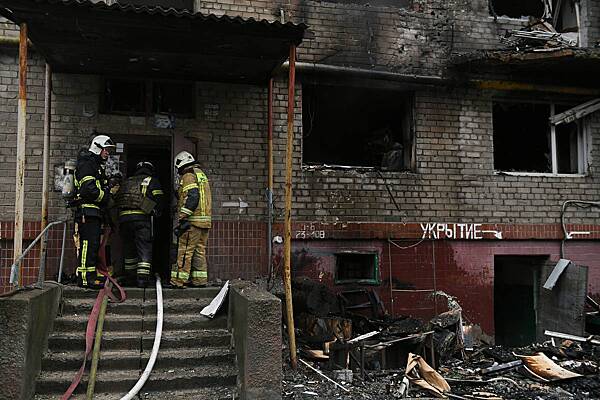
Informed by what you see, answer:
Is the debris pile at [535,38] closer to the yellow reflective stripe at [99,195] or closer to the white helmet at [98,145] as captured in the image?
the white helmet at [98,145]

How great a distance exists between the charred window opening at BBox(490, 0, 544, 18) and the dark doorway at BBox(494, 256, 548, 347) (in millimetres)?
4420

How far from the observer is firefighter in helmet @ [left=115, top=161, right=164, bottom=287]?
7.03m

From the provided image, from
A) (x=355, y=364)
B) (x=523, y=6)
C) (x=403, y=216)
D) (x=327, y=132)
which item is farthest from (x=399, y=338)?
(x=523, y=6)

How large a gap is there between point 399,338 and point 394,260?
1.61m

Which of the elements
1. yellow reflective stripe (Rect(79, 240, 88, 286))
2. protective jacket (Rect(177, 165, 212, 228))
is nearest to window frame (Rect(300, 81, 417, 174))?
protective jacket (Rect(177, 165, 212, 228))

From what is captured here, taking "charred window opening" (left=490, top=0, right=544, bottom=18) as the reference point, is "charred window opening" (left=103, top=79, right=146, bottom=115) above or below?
below

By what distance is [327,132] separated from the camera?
11086 mm

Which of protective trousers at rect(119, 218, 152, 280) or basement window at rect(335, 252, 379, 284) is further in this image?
basement window at rect(335, 252, 379, 284)

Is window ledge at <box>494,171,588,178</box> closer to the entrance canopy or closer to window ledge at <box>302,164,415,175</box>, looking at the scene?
window ledge at <box>302,164,415,175</box>

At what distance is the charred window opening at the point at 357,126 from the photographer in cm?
913

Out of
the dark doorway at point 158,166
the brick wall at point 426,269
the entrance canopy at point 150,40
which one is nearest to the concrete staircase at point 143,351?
the dark doorway at point 158,166

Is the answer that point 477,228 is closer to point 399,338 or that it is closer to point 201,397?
point 399,338

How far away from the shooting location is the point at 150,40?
6.37 meters

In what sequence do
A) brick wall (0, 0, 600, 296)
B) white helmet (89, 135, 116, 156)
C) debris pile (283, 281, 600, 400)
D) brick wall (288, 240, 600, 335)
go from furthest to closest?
brick wall (288, 240, 600, 335), brick wall (0, 0, 600, 296), white helmet (89, 135, 116, 156), debris pile (283, 281, 600, 400)
